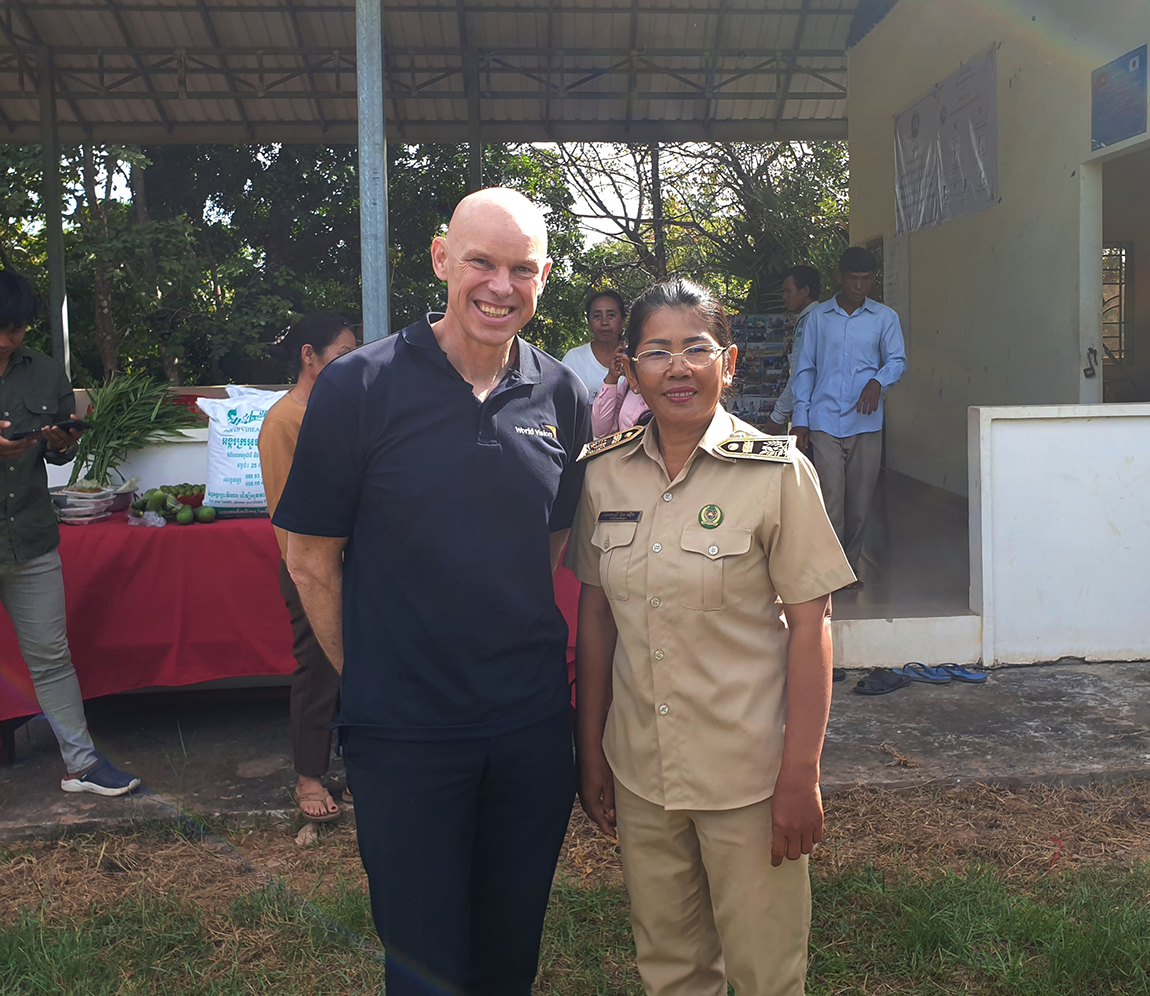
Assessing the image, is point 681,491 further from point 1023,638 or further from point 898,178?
point 898,178


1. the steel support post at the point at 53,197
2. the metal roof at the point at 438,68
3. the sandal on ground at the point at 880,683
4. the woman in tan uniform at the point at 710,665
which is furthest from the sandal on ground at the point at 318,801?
the metal roof at the point at 438,68

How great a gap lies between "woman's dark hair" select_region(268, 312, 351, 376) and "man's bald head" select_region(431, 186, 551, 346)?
184cm

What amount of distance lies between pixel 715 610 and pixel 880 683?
3.15 meters

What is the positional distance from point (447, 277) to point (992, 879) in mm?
2284

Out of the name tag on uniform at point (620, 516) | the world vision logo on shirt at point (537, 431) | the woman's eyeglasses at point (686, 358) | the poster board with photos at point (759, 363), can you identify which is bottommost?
the name tag on uniform at point (620, 516)

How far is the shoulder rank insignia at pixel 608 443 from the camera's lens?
6.74 ft

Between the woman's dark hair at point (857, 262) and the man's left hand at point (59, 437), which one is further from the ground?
the woman's dark hair at point (857, 262)

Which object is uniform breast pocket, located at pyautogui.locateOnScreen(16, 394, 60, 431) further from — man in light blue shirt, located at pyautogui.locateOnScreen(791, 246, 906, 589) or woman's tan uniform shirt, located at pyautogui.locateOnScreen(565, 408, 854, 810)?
man in light blue shirt, located at pyautogui.locateOnScreen(791, 246, 906, 589)

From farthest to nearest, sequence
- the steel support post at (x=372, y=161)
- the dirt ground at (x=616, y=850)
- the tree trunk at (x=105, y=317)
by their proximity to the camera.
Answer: the tree trunk at (x=105, y=317), the steel support post at (x=372, y=161), the dirt ground at (x=616, y=850)

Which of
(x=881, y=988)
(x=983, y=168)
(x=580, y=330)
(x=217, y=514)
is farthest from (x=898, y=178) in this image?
(x=580, y=330)

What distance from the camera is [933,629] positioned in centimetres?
502

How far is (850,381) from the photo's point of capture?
Result: 571cm

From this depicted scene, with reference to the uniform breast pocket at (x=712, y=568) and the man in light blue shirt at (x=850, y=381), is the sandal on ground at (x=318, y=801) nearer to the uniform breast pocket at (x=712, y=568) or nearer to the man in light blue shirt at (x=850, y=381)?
the uniform breast pocket at (x=712, y=568)

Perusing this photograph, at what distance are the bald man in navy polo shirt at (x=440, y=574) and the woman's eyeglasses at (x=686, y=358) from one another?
0.78ft
